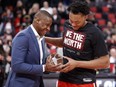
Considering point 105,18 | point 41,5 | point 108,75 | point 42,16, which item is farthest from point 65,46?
point 105,18

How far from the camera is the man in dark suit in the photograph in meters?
3.31

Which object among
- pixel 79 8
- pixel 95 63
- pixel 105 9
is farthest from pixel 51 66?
pixel 105 9

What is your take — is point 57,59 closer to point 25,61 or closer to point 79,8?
point 25,61

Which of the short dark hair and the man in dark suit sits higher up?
the short dark hair

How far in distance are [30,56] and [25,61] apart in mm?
68

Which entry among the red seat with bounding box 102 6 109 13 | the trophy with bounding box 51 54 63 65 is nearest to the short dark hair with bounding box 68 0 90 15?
the trophy with bounding box 51 54 63 65

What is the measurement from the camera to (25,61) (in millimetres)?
3391

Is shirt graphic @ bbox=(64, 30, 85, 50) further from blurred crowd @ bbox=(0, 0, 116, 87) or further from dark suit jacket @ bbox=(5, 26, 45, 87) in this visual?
blurred crowd @ bbox=(0, 0, 116, 87)

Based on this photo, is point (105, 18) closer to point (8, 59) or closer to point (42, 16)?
point (8, 59)

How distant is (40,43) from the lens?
351cm

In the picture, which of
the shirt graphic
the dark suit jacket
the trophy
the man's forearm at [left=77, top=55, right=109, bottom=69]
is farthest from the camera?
the shirt graphic

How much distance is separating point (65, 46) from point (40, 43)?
0.44m

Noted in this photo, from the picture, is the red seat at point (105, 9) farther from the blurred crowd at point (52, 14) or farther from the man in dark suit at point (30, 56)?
the man in dark suit at point (30, 56)

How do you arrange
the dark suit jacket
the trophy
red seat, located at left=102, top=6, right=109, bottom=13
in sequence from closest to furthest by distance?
the dark suit jacket, the trophy, red seat, located at left=102, top=6, right=109, bottom=13
